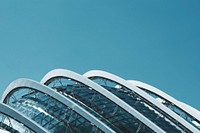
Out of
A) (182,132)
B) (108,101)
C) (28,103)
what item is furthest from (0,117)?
(182,132)

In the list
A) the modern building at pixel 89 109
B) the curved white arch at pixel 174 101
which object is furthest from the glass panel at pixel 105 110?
the curved white arch at pixel 174 101

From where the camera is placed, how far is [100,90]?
88.5ft

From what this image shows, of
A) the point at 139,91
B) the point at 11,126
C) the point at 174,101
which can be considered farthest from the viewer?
the point at 174,101

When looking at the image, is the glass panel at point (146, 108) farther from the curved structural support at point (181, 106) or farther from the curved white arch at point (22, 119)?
the curved white arch at point (22, 119)

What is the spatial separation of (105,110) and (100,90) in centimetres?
191

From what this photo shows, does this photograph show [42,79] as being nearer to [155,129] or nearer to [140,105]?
[140,105]

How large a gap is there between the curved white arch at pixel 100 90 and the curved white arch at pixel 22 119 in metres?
5.89

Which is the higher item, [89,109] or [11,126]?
[89,109]

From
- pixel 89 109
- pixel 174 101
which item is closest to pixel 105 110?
pixel 89 109

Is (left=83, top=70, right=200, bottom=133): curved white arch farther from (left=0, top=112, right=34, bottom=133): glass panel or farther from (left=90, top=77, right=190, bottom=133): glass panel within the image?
(left=0, top=112, right=34, bottom=133): glass panel

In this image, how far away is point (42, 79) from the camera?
112 ft

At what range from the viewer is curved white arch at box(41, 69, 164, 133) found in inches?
950

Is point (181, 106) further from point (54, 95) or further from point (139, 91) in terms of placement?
point (54, 95)

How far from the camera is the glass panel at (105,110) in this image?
2634cm
